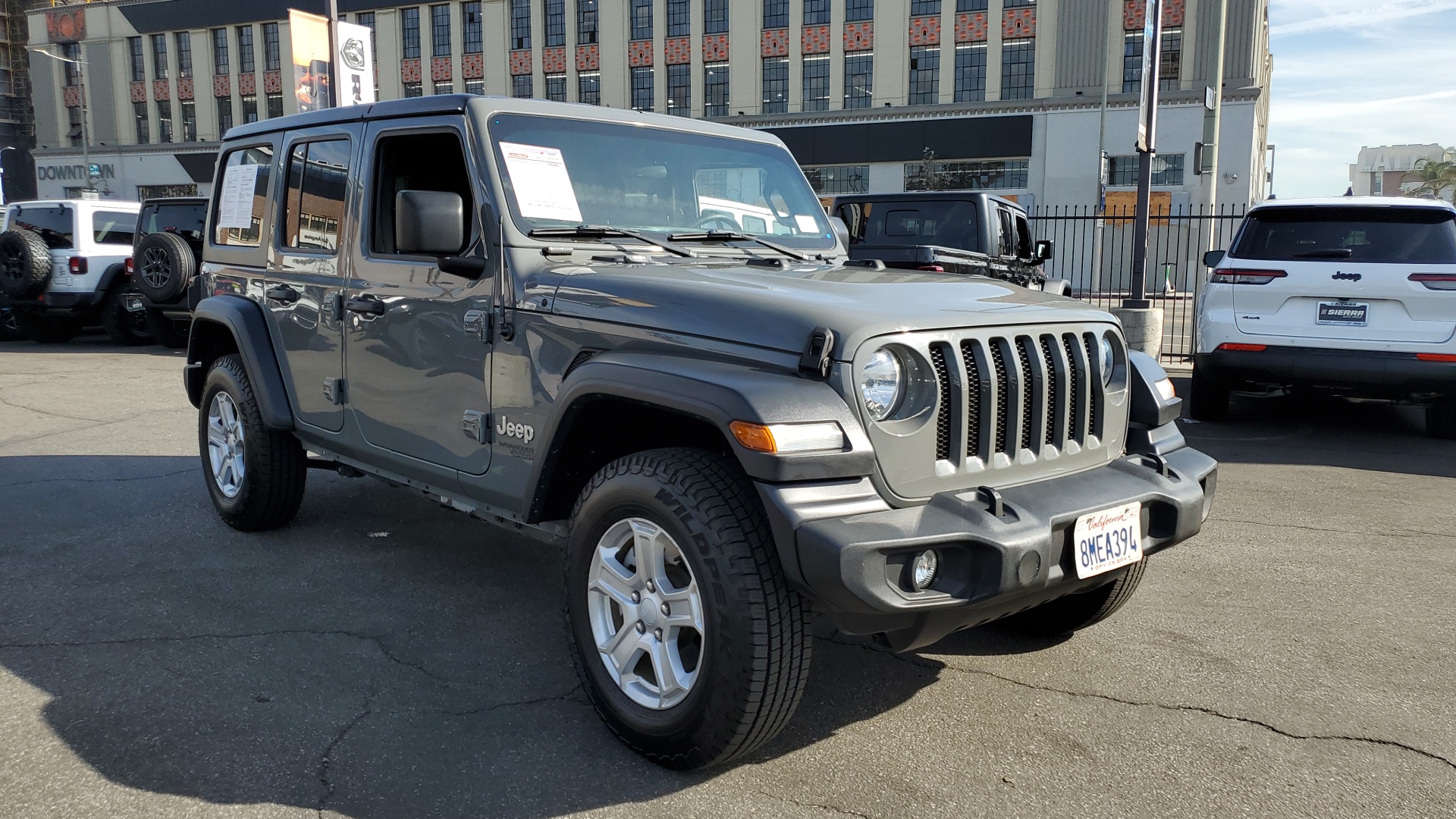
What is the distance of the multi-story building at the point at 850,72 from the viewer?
3303cm

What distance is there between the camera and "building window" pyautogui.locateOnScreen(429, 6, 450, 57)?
139ft

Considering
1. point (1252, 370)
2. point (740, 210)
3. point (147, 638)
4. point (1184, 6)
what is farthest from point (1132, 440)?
point (1184, 6)

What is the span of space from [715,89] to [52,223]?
26839mm

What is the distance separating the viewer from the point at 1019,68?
34969 mm

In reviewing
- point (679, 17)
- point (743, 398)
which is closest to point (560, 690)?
point (743, 398)

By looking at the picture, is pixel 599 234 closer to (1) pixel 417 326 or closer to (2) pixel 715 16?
(1) pixel 417 326

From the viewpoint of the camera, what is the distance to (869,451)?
2756 mm

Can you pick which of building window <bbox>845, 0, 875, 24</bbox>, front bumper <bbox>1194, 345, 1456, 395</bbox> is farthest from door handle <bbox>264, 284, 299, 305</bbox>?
building window <bbox>845, 0, 875, 24</bbox>

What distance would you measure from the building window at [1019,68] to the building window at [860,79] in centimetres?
430

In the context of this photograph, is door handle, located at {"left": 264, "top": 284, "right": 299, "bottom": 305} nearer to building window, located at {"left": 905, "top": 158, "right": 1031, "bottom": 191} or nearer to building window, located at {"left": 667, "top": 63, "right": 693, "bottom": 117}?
building window, located at {"left": 905, "top": 158, "right": 1031, "bottom": 191}

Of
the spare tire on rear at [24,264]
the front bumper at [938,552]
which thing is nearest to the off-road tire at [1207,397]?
the front bumper at [938,552]

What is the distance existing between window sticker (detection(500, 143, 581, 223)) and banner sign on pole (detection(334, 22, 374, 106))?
1319cm

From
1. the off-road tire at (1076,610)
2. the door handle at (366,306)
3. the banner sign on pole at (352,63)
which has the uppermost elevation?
the banner sign on pole at (352,63)

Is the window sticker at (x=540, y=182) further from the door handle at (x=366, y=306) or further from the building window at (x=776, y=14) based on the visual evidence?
the building window at (x=776, y=14)
